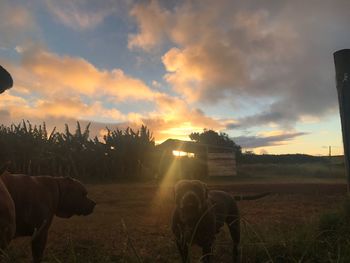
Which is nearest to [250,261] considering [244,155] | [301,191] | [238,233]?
[238,233]

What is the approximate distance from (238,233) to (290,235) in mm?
1892

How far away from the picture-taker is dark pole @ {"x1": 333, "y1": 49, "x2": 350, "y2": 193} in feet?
19.2

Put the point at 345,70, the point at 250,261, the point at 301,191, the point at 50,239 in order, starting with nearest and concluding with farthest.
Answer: the point at 250,261 < the point at 345,70 < the point at 50,239 < the point at 301,191

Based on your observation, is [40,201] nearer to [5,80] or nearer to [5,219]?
[5,219]

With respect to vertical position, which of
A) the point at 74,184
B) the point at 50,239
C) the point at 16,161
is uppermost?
the point at 16,161

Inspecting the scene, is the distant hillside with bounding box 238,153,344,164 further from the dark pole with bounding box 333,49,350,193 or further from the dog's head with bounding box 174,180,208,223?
the dog's head with bounding box 174,180,208,223

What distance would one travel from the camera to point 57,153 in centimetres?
2644

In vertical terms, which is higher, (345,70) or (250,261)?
Result: (345,70)

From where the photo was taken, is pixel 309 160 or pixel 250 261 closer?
pixel 250 261

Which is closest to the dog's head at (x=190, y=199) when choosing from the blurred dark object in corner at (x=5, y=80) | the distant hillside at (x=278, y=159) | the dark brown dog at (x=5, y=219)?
the dark brown dog at (x=5, y=219)

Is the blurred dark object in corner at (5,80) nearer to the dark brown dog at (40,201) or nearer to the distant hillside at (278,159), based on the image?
A: the dark brown dog at (40,201)

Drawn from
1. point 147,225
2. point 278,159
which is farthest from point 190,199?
point 278,159

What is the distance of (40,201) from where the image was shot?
5043mm

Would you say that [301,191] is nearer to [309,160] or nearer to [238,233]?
[238,233]
